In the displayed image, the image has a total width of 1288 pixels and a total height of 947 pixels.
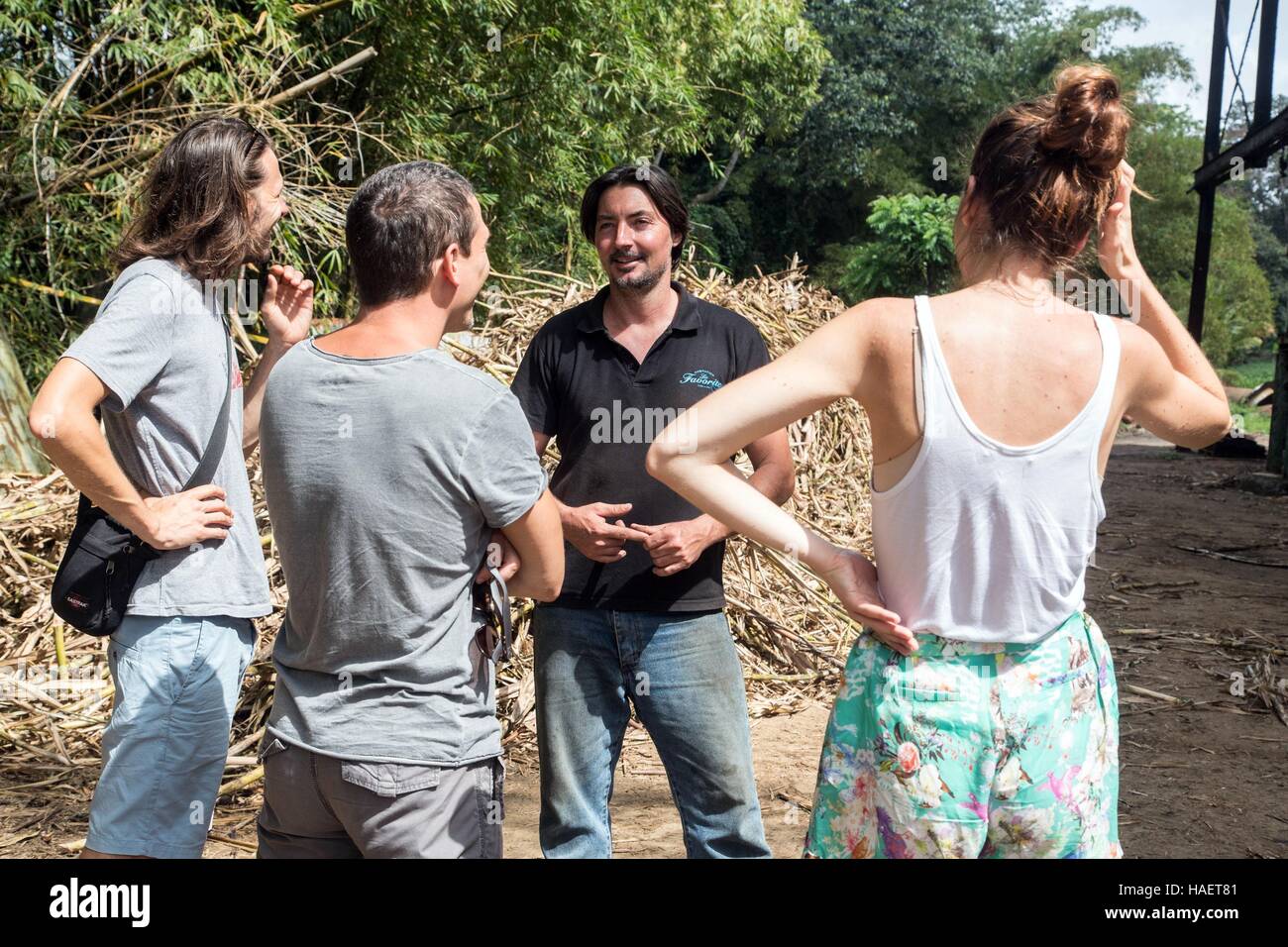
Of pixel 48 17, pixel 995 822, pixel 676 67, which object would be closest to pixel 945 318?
pixel 995 822

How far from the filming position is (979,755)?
185cm

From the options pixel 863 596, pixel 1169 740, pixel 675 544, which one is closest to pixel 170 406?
pixel 675 544

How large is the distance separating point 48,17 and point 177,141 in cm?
631

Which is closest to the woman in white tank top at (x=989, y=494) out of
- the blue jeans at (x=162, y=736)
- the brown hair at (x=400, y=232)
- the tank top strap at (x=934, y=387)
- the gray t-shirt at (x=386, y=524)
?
the tank top strap at (x=934, y=387)

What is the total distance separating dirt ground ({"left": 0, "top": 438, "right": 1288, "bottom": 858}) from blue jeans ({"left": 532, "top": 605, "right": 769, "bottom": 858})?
147 centimetres

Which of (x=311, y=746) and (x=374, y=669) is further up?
(x=374, y=669)

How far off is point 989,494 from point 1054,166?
0.53 metres

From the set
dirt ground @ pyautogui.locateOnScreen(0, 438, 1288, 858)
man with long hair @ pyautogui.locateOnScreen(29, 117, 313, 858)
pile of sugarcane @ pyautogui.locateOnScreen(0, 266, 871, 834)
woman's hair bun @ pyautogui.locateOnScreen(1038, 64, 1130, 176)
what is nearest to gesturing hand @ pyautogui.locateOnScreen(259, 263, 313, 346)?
man with long hair @ pyautogui.locateOnScreen(29, 117, 313, 858)

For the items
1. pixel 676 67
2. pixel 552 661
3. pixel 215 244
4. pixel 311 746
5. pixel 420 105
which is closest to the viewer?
Result: pixel 311 746

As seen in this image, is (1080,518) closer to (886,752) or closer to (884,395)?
(884,395)

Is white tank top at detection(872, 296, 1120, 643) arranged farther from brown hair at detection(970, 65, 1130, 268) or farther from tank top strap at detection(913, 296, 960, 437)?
brown hair at detection(970, 65, 1130, 268)

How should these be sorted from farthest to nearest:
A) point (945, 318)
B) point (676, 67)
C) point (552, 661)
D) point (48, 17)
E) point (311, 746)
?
1. point (676, 67)
2. point (48, 17)
3. point (552, 661)
4. point (311, 746)
5. point (945, 318)

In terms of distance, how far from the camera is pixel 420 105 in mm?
11188

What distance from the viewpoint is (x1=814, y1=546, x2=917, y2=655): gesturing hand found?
191 cm
